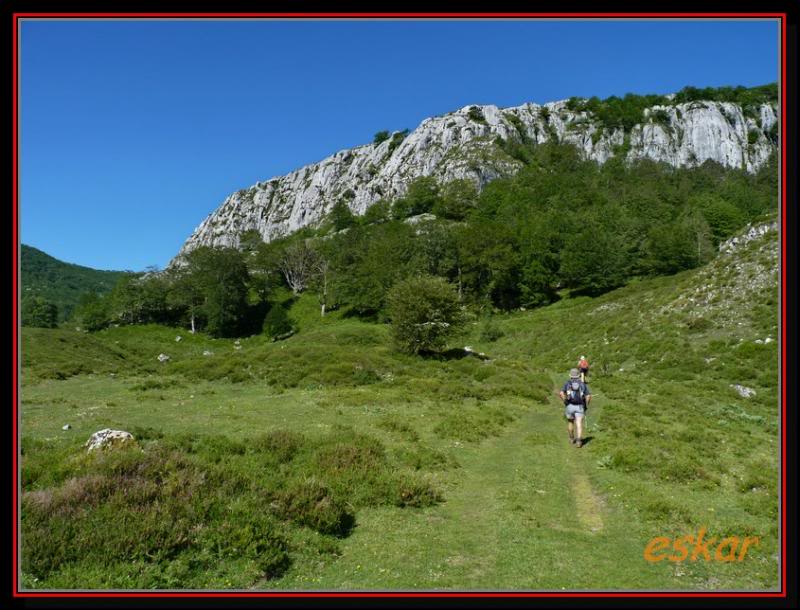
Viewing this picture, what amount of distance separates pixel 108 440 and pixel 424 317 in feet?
114

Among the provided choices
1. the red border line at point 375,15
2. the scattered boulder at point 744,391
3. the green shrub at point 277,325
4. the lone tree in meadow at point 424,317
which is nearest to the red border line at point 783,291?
the red border line at point 375,15

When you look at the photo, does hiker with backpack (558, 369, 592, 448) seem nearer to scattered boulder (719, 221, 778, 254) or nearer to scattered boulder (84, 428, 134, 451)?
scattered boulder (84, 428, 134, 451)

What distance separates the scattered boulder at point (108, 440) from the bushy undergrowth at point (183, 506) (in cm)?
41

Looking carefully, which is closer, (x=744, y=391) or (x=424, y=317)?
(x=744, y=391)

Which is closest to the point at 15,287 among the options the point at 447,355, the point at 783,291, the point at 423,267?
the point at 783,291

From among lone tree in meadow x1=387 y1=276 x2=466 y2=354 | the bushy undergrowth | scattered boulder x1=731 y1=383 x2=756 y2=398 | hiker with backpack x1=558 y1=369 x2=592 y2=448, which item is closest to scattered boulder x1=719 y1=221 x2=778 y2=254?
scattered boulder x1=731 y1=383 x2=756 y2=398

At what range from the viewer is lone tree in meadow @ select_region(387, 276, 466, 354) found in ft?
150

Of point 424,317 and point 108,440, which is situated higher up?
point 424,317

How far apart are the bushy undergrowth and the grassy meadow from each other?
0.14 feet

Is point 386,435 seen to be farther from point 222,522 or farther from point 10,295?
point 10,295

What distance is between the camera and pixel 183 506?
29.2 feet

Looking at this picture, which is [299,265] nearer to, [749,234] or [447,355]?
[447,355]

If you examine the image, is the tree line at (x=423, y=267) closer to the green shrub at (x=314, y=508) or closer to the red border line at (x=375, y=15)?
the green shrub at (x=314, y=508)
